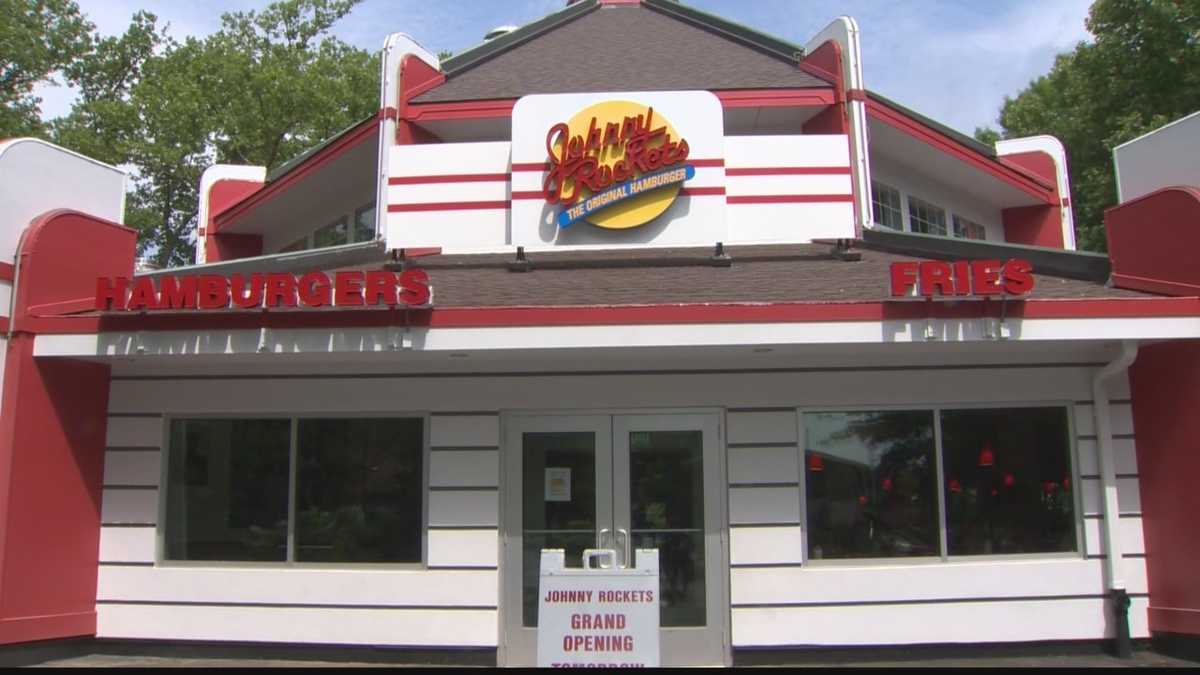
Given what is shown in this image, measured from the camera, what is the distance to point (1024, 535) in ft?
31.7

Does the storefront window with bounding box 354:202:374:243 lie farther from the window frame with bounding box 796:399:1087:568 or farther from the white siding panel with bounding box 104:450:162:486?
the window frame with bounding box 796:399:1087:568

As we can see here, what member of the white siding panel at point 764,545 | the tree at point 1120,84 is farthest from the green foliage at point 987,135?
the white siding panel at point 764,545

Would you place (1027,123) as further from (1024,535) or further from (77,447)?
(77,447)

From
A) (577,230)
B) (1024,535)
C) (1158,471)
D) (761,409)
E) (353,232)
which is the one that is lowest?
(1024,535)

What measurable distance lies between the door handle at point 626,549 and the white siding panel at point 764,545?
101 centimetres

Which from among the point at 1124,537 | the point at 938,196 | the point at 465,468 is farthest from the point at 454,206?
the point at 1124,537

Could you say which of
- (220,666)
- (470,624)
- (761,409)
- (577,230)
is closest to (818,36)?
(577,230)

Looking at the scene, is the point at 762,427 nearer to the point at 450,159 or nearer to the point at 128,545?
the point at 450,159

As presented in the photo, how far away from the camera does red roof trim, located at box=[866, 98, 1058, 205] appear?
12.8 meters

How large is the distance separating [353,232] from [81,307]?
591 centimetres

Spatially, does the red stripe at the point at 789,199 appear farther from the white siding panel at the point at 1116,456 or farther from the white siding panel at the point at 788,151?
the white siding panel at the point at 1116,456

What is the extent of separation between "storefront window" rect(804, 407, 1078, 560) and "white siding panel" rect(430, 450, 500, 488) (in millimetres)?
3235

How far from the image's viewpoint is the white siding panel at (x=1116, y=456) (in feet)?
31.4

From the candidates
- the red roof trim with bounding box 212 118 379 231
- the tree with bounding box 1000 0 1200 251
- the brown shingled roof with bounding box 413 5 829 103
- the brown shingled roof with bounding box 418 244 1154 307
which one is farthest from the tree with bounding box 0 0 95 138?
the tree with bounding box 1000 0 1200 251
